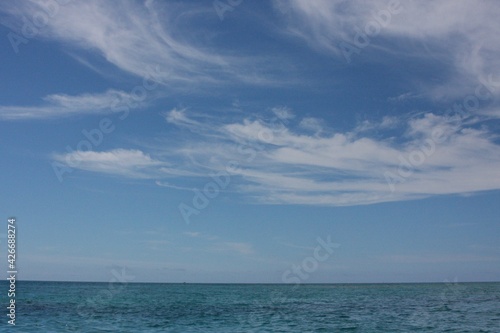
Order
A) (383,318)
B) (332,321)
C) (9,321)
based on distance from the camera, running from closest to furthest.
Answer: (9,321) → (332,321) → (383,318)

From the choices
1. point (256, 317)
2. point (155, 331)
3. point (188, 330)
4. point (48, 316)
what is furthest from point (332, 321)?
point (48, 316)

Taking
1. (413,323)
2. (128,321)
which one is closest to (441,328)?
(413,323)

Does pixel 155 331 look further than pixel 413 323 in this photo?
No

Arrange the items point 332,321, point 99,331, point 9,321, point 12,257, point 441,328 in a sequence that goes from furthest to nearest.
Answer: point 332,321 → point 9,321 → point 441,328 → point 99,331 → point 12,257

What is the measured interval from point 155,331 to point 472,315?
122 feet

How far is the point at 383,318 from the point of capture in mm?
50656

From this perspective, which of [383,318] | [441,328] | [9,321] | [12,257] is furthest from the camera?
[383,318]

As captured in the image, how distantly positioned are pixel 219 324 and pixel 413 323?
19.7 metres

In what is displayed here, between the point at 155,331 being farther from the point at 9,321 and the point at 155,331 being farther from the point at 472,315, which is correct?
the point at 472,315

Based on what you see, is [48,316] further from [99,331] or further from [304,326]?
[304,326]

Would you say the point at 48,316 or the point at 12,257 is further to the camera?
the point at 48,316

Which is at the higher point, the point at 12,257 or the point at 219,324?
the point at 12,257

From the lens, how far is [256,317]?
51.6 meters

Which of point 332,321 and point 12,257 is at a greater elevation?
point 12,257
